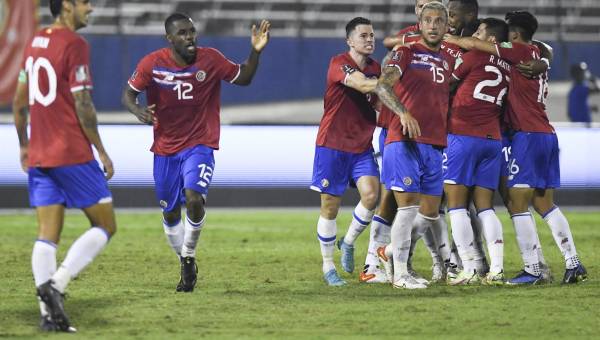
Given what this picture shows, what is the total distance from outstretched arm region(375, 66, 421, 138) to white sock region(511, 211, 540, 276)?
5.27 feet

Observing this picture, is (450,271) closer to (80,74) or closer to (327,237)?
(327,237)

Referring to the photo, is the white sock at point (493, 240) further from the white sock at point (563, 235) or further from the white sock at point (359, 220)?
the white sock at point (359, 220)

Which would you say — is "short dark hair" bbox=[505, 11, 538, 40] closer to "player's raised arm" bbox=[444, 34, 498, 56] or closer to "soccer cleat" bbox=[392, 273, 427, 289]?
"player's raised arm" bbox=[444, 34, 498, 56]

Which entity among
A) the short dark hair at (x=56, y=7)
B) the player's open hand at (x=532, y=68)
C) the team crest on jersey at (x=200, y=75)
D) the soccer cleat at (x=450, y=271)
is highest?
the short dark hair at (x=56, y=7)

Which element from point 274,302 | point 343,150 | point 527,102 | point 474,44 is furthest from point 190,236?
point 527,102

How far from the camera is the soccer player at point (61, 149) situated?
24.8 ft

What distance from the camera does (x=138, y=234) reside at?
15.7 metres

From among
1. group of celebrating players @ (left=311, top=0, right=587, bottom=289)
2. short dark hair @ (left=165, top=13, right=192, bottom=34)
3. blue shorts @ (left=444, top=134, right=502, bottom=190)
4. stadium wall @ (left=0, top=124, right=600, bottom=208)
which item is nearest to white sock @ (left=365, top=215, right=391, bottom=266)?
group of celebrating players @ (left=311, top=0, right=587, bottom=289)

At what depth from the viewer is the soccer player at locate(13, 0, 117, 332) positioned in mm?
7555

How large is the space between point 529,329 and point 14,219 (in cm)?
1145

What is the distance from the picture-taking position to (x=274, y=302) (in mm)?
9156

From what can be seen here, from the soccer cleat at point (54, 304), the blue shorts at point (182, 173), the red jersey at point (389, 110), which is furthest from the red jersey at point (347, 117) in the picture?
the soccer cleat at point (54, 304)

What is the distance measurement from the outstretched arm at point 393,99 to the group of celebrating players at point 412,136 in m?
0.01

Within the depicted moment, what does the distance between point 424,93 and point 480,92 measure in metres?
0.77
